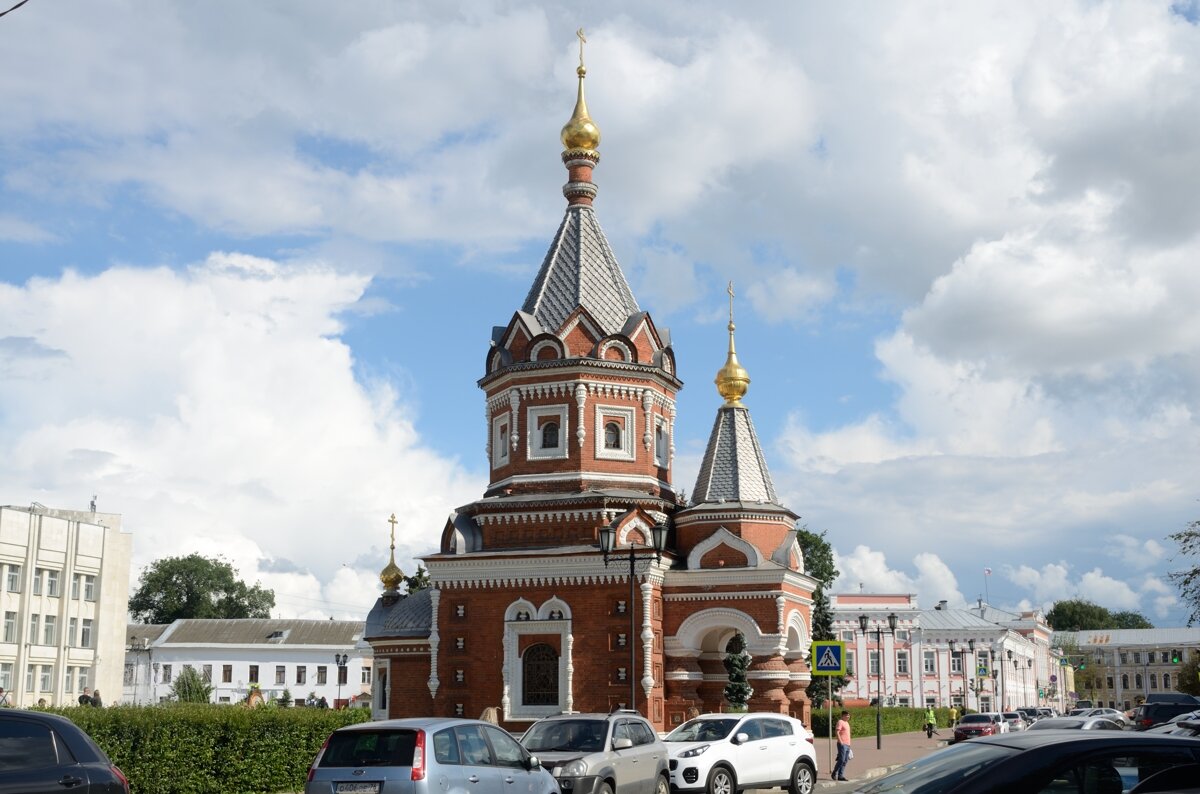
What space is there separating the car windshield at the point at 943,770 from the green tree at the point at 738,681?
27.6 metres

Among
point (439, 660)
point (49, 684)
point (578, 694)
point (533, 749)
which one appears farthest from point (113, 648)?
A: point (533, 749)

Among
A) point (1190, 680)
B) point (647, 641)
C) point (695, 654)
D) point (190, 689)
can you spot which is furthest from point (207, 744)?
point (1190, 680)

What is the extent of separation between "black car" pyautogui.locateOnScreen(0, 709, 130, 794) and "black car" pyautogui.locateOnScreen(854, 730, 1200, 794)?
7204mm

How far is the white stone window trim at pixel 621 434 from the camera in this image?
37.8 metres

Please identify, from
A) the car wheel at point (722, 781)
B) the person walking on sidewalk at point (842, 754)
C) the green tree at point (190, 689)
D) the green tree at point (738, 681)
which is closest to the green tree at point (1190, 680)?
the green tree at point (738, 681)

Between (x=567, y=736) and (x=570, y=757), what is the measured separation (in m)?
0.82

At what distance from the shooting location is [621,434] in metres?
38.2

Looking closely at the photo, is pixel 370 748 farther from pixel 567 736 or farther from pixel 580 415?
pixel 580 415

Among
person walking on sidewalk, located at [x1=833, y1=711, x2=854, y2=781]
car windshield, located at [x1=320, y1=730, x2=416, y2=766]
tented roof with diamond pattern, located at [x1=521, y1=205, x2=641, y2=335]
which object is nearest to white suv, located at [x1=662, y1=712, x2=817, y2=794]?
person walking on sidewalk, located at [x1=833, y1=711, x2=854, y2=781]

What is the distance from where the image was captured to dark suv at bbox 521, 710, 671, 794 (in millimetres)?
16250

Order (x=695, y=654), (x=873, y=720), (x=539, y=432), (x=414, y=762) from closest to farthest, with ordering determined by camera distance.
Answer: (x=414, y=762) → (x=695, y=654) → (x=539, y=432) → (x=873, y=720)

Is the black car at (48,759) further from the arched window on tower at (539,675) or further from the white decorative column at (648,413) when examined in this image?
the white decorative column at (648,413)

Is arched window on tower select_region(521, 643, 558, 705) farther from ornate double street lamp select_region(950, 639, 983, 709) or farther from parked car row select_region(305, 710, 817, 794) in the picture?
ornate double street lamp select_region(950, 639, 983, 709)

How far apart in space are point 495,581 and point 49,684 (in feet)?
99.0
